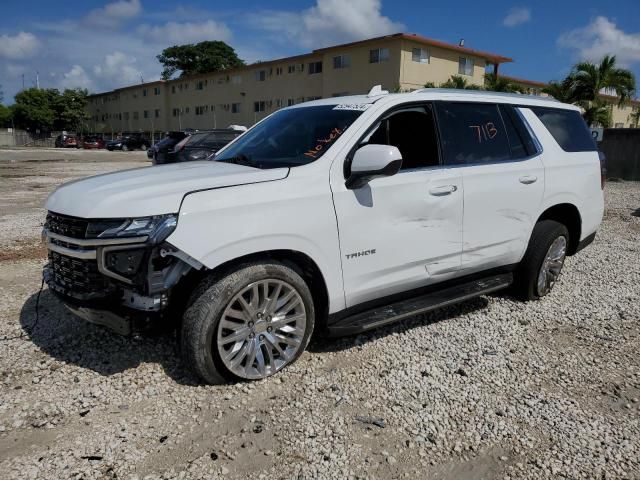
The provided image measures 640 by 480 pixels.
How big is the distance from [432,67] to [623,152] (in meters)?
16.9

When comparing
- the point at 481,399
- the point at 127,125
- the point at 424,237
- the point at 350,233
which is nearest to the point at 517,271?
the point at 424,237

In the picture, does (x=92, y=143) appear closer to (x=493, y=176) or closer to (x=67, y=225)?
(x=67, y=225)

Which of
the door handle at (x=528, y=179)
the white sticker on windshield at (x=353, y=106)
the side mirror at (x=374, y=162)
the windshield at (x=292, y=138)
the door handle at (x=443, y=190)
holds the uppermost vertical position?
the white sticker on windshield at (x=353, y=106)

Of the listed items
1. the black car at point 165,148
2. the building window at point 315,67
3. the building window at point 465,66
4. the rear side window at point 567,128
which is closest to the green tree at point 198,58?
the building window at point 315,67

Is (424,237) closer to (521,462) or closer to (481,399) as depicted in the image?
(481,399)

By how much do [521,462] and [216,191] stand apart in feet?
7.26

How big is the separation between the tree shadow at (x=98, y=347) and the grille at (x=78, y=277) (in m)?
0.52

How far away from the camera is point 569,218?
5.05 m

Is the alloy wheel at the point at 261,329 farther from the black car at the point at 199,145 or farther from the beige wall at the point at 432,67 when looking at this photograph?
the beige wall at the point at 432,67

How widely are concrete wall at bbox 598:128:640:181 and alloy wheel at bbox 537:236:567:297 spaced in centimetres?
1629

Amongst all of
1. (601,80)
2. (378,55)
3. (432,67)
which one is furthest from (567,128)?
(432,67)

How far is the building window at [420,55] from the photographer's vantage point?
32.0m

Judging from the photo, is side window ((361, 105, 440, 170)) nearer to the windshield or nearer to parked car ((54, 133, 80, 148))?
the windshield

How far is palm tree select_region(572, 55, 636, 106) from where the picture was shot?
25312 mm
